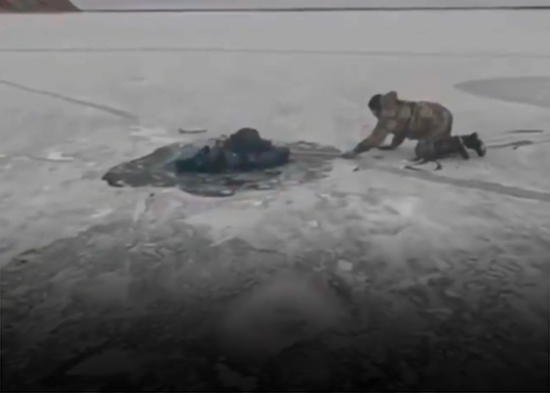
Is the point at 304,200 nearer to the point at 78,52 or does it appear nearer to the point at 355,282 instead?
the point at 355,282

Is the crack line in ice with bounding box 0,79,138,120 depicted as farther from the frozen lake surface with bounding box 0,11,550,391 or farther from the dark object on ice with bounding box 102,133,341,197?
the dark object on ice with bounding box 102,133,341,197

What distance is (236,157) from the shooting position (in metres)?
1.11

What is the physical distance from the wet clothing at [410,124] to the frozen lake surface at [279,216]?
0.08 feet

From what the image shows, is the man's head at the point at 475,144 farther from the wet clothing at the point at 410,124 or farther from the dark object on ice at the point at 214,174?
the dark object on ice at the point at 214,174

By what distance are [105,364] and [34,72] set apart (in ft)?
3.07

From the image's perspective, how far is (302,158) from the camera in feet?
3.68

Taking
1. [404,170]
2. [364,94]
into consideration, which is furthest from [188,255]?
[364,94]

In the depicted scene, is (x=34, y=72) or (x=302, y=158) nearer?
(x=302, y=158)

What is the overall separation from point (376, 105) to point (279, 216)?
380 millimetres

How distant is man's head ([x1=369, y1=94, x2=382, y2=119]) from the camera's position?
48.8 inches

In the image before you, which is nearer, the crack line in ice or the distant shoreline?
the crack line in ice

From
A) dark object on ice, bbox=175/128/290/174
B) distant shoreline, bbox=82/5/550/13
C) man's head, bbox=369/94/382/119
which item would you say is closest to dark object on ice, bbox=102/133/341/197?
dark object on ice, bbox=175/128/290/174

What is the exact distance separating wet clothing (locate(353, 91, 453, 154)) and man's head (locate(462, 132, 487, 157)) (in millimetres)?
28

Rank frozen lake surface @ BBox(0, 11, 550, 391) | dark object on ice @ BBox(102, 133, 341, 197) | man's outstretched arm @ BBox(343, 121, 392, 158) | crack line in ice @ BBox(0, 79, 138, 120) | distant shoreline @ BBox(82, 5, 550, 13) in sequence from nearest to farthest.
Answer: frozen lake surface @ BBox(0, 11, 550, 391) → dark object on ice @ BBox(102, 133, 341, 197) → man's outstretched arm @ BBox(343, 121, 392, 158) → crack line in ice @ BBox(0, 79, 138, 120) → distant shoreline @ BBox(82, 5, 550, 13)
